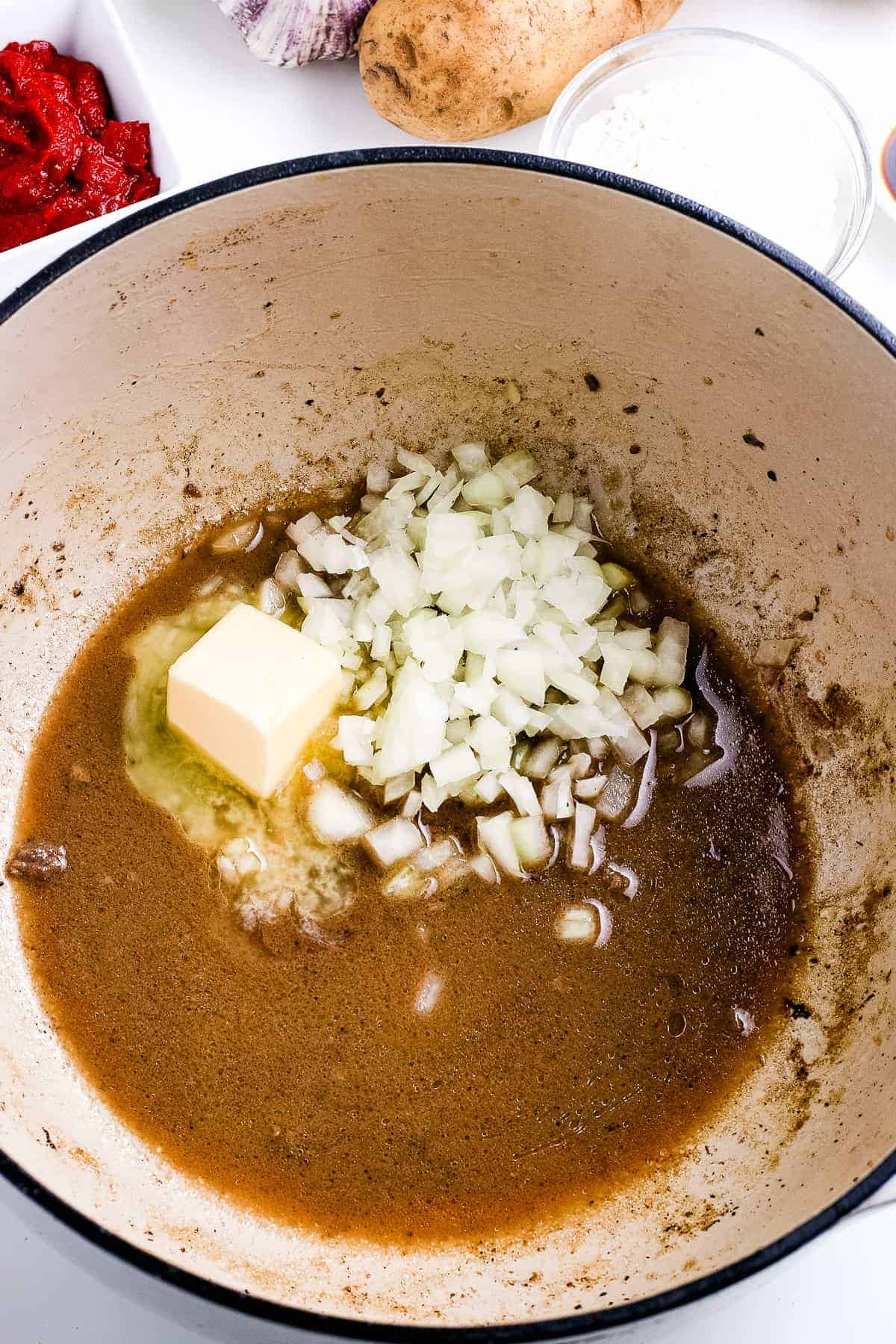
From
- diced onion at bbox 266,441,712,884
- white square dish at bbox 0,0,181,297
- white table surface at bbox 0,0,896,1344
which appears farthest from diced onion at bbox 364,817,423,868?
white square dish at bbox 0,0,181,297

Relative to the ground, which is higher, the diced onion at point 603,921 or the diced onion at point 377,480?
the diced onion at point 377,480

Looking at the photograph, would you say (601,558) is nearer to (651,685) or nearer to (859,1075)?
(651,685)

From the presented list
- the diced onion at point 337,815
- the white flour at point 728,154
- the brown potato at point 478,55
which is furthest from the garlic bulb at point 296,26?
the diced onion at point 337,815

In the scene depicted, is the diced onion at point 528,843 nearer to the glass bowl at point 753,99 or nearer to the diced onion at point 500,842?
the diced onion at point 500,842

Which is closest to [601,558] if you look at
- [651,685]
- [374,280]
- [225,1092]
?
[651,685]

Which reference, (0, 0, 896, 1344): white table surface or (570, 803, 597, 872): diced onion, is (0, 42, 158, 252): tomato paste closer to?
(0, 0, 896, 1344): white table surface

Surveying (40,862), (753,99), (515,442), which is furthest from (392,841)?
(753,99)
